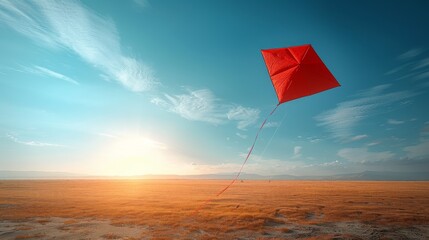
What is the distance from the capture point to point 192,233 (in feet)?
61.4

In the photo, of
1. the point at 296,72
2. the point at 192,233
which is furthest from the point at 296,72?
the point at 192,233

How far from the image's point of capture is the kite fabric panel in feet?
46.1

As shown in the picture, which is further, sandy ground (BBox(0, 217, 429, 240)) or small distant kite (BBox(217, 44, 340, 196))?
sandy ground (BBox(0, 217, 429, 240))

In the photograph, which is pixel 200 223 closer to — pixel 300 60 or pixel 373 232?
pixel 373 232

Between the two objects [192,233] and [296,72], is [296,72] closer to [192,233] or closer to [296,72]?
[296,72]

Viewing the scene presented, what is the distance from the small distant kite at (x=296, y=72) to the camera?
1404 cm

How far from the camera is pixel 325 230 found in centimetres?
1970

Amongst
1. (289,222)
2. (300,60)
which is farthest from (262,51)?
(289,222)

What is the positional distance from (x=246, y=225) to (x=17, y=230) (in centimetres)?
1884

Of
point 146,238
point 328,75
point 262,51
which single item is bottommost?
point 146,238

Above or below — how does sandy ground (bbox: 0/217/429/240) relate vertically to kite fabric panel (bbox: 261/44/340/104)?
below

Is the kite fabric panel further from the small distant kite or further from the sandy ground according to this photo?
Answer: the sandy ground

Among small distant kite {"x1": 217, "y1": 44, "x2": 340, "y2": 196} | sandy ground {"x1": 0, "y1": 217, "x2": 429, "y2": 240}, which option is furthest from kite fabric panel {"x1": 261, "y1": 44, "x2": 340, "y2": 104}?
sandy ground {"x1": 0, "y1": 217, "x2": 429, "y2": 240}

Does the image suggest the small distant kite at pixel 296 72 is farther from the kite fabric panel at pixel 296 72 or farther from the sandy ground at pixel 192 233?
the sandy ground at pixel 192 233
